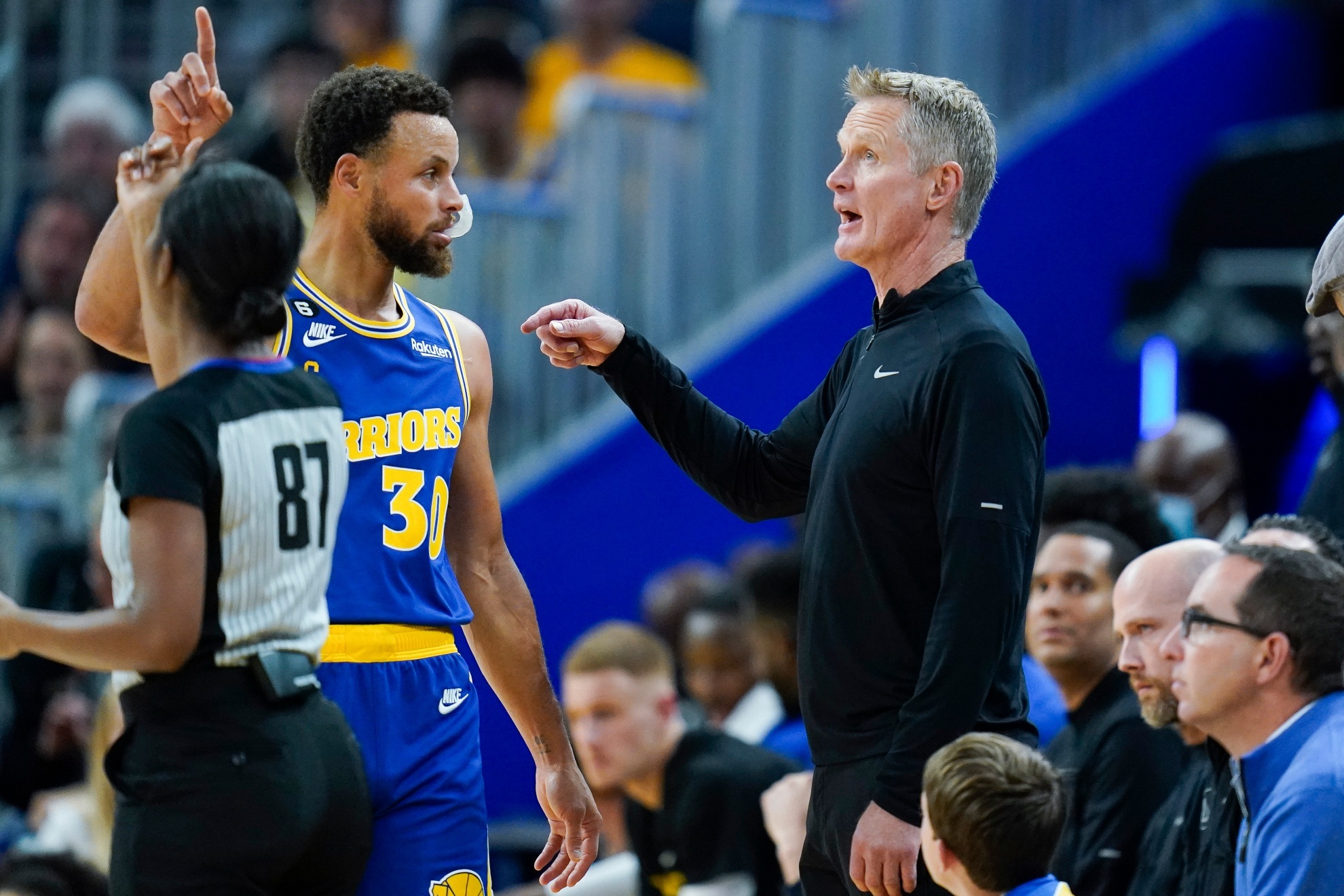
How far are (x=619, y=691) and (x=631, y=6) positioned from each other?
16.3ft

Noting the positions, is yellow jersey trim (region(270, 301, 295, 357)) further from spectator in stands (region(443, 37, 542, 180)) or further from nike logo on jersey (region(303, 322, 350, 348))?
spectator in stands (region(443, 37, 542, 180))

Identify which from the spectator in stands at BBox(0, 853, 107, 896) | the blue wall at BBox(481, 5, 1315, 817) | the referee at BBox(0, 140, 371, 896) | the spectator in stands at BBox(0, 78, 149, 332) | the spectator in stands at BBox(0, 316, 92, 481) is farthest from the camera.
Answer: the spectator in stands at BBox(0, 78, 149, 332)

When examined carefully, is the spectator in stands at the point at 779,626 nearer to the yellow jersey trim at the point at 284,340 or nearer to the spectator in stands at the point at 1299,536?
the spectator in stands at the point at 1299,536

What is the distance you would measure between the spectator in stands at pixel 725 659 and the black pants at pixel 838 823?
10.2 feet

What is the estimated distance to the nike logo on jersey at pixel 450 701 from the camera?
11.2 feet

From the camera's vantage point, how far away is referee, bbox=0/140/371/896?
268 cm

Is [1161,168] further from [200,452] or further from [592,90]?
[200,452]

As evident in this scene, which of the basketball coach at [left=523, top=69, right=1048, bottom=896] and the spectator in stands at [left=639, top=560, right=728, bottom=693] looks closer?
the basketball coach at [left=523, top=69, right=1048, bottom=896]

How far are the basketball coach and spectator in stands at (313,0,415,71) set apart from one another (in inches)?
260

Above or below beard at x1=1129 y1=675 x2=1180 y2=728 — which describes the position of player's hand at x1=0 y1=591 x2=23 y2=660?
above

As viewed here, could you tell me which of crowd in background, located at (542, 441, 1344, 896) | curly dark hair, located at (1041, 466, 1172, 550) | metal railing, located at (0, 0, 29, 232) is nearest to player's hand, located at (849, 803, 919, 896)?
crowd in background, located at (542, 441, 1344, 896)

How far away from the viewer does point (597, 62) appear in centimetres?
956

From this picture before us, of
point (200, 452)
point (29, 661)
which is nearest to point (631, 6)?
point (29, 661)

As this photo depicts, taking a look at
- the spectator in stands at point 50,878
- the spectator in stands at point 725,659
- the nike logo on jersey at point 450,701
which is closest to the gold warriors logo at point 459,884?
the nike logo on jersey at point 450,701
